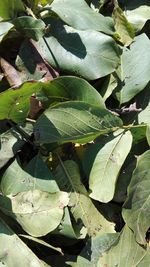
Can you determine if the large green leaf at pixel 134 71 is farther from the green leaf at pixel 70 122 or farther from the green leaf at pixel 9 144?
the green leaf at pixel 9 144

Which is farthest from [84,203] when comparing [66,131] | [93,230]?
[66,131]

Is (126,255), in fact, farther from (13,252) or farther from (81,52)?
(81,52)

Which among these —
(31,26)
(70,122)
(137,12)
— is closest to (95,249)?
(70,122)

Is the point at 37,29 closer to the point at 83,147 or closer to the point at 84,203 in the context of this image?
the point at 83,147

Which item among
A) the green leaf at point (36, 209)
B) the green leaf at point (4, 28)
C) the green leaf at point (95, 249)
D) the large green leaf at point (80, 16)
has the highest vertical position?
the green leaf at point (4, 28)

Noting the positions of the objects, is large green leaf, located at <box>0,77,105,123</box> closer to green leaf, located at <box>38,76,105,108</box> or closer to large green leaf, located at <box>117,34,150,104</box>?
green leaf, located at <box>38,76,105,108</box>

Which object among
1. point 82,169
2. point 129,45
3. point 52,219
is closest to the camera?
point 52,219

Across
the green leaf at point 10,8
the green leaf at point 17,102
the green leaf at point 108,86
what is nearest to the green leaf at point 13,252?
the green leaf at point 17,102
